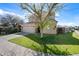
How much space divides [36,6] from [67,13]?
0.35 meters

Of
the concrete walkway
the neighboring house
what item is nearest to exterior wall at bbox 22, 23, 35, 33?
the neighboring house

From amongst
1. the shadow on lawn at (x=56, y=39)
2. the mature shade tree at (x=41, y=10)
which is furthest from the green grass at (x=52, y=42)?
the mature shade tree at (x=41, y=10)

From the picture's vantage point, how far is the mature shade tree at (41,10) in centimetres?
331

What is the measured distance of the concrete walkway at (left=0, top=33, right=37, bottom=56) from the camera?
10.8ft

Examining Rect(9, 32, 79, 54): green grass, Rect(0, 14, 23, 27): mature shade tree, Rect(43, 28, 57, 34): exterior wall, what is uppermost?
Rect(0, 14, 23, 27): mature shade tree

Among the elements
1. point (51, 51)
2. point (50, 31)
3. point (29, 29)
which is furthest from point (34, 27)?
point (51, 51)

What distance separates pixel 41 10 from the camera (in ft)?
11.0

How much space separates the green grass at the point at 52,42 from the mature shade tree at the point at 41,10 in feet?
0.38

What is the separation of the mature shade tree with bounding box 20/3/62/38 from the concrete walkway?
268 millimetres

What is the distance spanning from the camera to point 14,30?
3.34 meters

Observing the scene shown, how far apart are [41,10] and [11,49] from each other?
0.55m

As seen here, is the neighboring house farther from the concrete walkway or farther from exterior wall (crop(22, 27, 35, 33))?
the concrete walkway

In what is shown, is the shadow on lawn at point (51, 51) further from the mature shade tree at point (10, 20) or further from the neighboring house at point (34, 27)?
the mature shade tree at point (10, 20)

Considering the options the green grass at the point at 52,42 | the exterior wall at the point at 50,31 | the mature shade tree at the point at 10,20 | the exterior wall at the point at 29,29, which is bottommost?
the green grass at the point at 52,42
